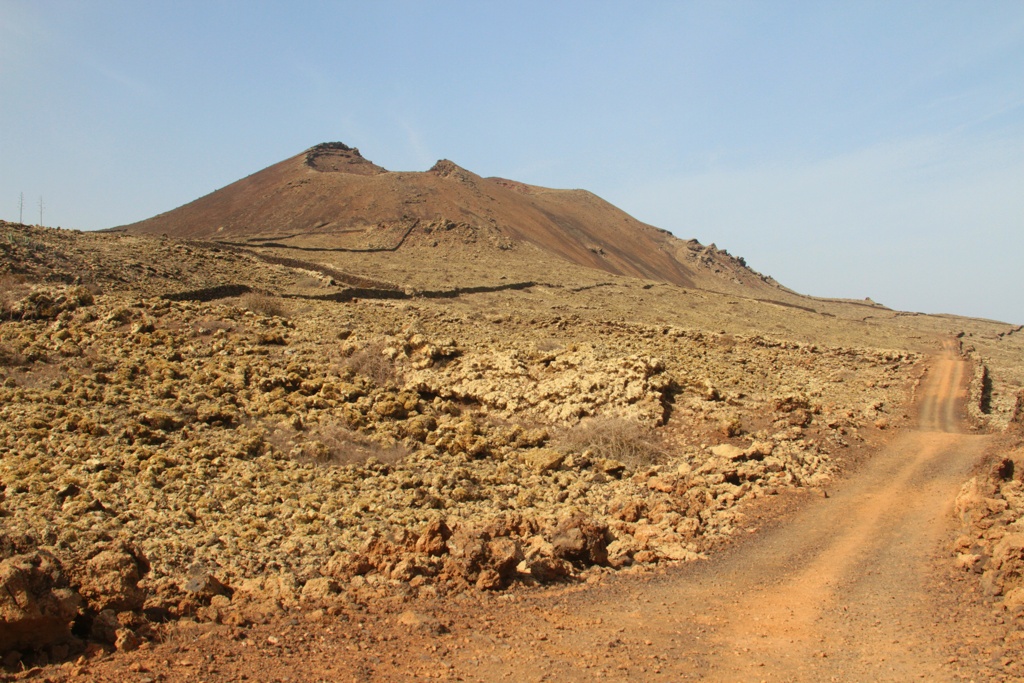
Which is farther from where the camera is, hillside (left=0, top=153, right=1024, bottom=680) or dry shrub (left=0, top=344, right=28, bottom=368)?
dry shrub (left=0, top=344, right=28, bottom=368)

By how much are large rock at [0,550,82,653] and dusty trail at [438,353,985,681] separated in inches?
116

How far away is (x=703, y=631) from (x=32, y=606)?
527 centimetres

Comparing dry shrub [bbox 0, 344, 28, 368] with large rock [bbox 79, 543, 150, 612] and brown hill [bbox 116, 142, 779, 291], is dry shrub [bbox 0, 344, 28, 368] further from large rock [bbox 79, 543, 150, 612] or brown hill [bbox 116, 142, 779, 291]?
brown hill [bbox 116, 142, 779, 291]

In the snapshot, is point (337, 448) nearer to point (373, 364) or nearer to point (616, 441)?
point (373, 364)

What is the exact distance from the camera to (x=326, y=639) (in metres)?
5.69

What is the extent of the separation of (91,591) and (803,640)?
5825mm

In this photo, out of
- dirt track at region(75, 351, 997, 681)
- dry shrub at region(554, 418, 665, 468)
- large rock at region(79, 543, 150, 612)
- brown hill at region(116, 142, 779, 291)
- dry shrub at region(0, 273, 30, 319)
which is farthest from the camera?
brown hill at region(116, 142, 779, 291)

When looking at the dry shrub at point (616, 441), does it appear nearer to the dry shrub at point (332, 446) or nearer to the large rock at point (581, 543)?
the dry shrub at point (332, 446)

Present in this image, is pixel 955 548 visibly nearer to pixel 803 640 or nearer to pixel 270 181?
pixel 803 640

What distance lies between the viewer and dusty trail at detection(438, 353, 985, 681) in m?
5.46

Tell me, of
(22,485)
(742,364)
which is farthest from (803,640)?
(742,364)

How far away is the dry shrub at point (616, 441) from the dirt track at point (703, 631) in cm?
288

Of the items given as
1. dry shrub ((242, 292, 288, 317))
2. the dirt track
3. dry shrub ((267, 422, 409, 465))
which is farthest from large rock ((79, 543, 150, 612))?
dry shrub ((242, 292, 288, 317))

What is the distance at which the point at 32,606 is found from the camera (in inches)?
202
